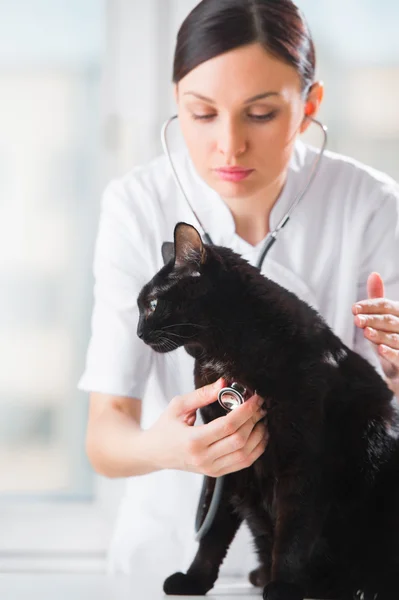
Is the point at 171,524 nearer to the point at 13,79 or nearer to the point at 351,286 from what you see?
the point at 351,286

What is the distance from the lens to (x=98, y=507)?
4.68 feet

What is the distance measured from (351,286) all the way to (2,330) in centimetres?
81

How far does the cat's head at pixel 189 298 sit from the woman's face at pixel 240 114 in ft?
0.44

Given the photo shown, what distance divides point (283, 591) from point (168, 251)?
318 mm

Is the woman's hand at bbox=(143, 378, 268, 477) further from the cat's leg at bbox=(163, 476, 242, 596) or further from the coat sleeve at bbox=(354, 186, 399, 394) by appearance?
the coat sleeve at bbox=(354, 186, 399, 394)

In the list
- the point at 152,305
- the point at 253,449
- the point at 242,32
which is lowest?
the point at 253,449

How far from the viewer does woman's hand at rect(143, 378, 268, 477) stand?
67 cm

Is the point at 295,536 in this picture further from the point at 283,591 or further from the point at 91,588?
the point at 91,588

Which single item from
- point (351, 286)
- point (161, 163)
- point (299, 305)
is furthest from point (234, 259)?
point (161, 163)

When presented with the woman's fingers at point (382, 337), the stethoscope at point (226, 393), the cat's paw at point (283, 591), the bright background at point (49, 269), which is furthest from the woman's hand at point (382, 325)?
the bright background at point (49, 269)

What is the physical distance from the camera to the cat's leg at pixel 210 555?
0.72 metres

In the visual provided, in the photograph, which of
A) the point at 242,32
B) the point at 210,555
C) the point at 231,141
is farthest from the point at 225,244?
the point at 210,555

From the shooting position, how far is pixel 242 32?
73 cm

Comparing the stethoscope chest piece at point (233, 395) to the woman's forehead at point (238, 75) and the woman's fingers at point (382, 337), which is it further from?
the woman's forehead at point (238, 75)
